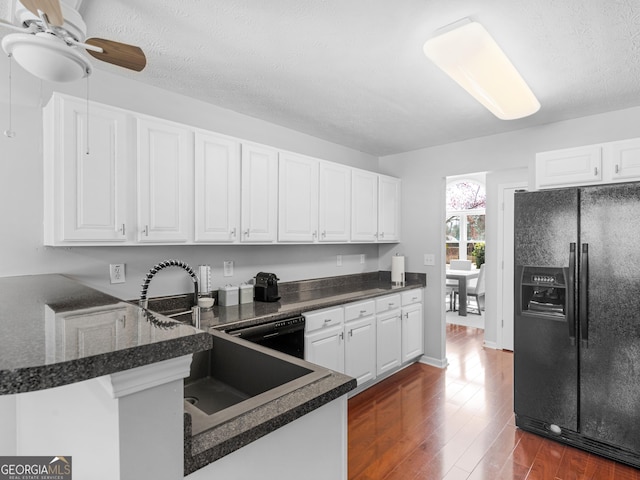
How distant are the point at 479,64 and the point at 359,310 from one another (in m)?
2.12

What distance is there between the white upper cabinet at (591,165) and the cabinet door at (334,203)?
1670 mm

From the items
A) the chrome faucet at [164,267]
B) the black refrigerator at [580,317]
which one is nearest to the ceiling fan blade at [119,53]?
the chrome faucet at [164,267]

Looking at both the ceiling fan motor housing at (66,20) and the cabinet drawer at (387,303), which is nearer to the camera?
the ceiling fan motor housing at (66,20)

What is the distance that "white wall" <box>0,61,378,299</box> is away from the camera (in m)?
1.92

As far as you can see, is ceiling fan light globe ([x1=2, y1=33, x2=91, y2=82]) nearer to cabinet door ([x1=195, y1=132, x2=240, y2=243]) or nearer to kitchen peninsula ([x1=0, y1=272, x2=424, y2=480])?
kitchen peninsula ([x1=0, y1=272, x2=424, y2=480])

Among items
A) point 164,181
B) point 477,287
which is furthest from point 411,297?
point 477,287

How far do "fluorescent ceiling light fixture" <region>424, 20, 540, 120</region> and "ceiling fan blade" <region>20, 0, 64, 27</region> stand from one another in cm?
149

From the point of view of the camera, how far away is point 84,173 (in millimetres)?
1910

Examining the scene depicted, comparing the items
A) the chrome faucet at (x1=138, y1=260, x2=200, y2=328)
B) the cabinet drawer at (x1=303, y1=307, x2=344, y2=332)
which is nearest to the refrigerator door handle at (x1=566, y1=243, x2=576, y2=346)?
the cabinet drawer at (x1=303, y1=307, x2=344, y2=332)

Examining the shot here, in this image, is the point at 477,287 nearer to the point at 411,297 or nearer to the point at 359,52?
the point at 411,297

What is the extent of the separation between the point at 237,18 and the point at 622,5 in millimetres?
1798

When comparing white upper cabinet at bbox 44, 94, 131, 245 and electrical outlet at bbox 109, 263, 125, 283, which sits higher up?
white upper cabinet at bbox 44, 94, 131, 245

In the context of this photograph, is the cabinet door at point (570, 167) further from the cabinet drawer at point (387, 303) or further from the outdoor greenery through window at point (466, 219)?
the outdoor greenery through window at point (466, 219)

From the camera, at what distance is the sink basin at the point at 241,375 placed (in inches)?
45.3
